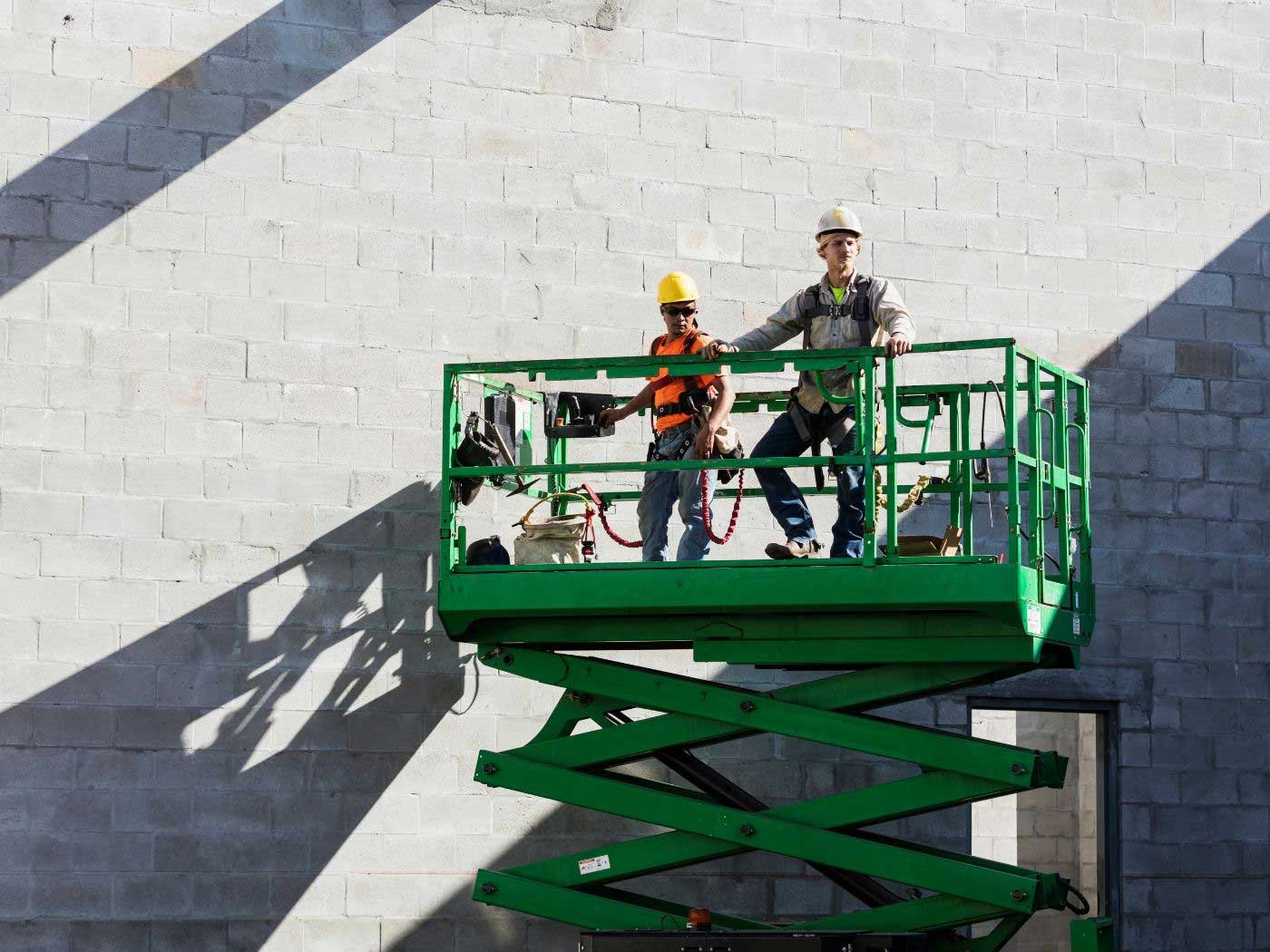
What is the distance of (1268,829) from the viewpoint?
1173 cm

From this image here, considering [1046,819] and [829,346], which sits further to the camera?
[1046,819]

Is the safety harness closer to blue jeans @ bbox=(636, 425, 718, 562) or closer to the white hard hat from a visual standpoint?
the white hard hat

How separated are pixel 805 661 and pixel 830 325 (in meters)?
1.72

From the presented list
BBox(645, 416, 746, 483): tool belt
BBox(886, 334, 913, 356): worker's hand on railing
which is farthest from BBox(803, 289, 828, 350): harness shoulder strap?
BBox(886, 334, 913, 356): worker's hand on railing

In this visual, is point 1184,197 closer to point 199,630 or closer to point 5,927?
point 199,630

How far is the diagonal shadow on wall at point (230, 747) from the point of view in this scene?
9805 mm

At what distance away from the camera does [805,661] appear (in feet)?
28.0

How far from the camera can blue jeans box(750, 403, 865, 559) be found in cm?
853

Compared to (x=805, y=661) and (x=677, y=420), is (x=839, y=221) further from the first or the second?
(x=805, y=661)

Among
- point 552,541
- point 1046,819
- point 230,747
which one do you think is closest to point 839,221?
point 552,541

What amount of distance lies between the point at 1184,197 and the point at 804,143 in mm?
2822

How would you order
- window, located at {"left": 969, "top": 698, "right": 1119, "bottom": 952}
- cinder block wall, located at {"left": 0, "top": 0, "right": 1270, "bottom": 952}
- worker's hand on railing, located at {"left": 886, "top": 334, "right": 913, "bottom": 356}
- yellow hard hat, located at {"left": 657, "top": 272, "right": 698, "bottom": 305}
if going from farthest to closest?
window, located at {"left": 969, "top": 698, "right": 1119, "bottom": 952} → cinder block wall, located at {"left": 0, "top": 0, "right": 1270, "bottom": 952} → yellow hard hat, located at {"left": 657, "top": 272, "right": 698, "bottom": 305} → worker's hand on railing, located at {"left": 886, "top": 334, "right": 913, "bottom": 356}

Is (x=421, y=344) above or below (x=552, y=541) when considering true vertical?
above

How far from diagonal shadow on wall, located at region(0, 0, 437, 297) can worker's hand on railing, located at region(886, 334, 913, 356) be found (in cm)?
394
